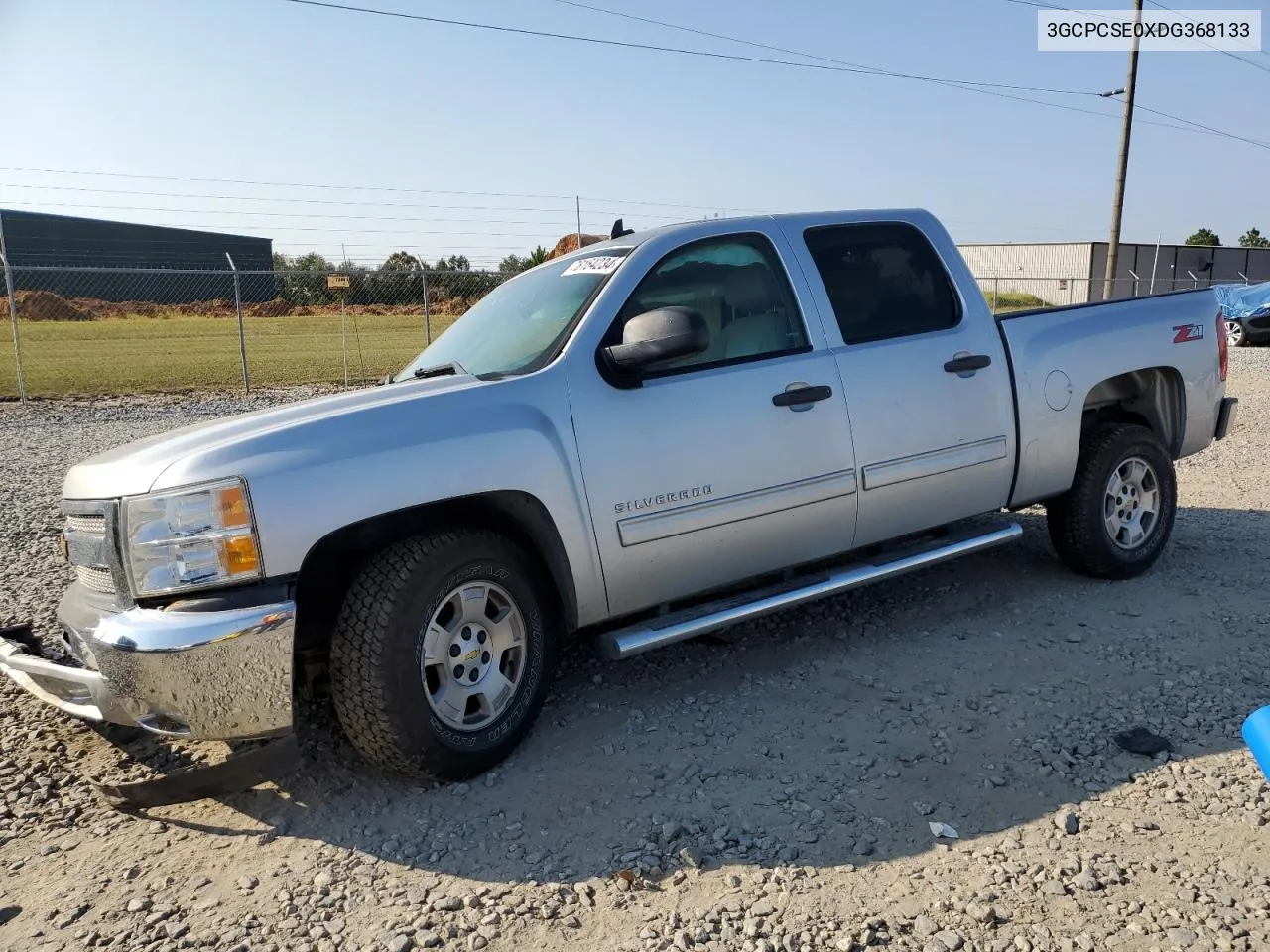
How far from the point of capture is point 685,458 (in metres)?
3.91

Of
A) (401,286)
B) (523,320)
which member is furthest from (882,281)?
(401,286)

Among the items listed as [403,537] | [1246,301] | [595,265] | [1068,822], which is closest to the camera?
[1068,822]

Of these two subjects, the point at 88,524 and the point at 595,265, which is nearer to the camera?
the point at 88,524

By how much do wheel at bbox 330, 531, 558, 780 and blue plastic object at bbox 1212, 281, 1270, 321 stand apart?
2223cm

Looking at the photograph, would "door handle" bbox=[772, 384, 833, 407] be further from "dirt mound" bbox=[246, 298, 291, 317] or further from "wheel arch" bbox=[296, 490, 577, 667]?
"dirt mound" bbox=[246, 298, 291, 317]

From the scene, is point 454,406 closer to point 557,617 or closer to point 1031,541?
point 557,617

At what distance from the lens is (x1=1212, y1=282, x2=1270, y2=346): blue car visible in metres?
21.4

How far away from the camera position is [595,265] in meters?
4.29

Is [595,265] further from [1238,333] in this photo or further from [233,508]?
[1238,333]

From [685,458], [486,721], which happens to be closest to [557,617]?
[486,721]

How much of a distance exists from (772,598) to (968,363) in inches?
61.8

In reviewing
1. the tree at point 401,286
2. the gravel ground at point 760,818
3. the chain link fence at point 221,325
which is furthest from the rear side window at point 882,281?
the tree at point 401,286

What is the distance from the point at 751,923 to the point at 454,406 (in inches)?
75.7

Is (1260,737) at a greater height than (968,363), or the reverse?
(968,363)
